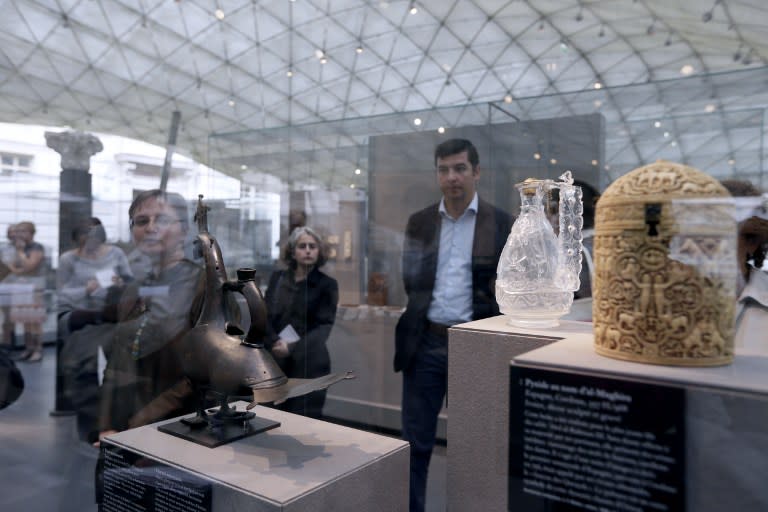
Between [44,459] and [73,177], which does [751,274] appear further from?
[73,177]

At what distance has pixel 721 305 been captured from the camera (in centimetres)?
119

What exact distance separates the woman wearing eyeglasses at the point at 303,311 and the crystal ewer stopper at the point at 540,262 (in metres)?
2.54

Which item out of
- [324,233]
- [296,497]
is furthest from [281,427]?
[324,233]

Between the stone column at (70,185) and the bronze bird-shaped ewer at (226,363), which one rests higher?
the stone column at (70,185)

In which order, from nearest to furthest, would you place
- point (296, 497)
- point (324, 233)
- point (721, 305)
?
1. point (721, 305)
2. point (296, 497)
3. point (324, 233)

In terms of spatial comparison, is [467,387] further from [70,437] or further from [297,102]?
[297,102]

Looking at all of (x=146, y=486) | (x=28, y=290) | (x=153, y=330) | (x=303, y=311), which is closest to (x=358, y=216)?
(x=303, y=311)

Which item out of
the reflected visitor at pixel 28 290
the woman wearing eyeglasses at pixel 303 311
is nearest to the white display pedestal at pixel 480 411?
the woman wearing eyeglasses at pixel 303 311

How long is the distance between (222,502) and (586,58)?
17.1 feet

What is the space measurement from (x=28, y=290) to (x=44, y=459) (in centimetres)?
140

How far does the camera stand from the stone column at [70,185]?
13.8ft

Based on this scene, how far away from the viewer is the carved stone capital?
458 centimetres

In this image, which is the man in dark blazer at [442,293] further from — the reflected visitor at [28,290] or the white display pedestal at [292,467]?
the reflected visitor at [28,290]

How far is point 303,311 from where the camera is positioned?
14.1 feet
